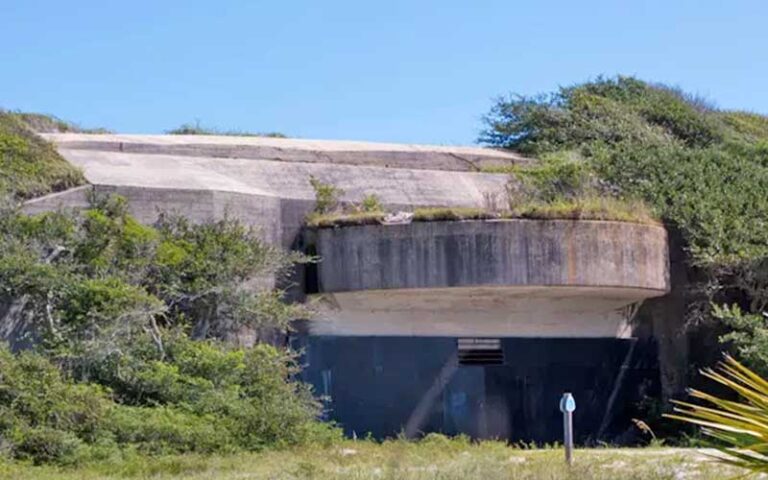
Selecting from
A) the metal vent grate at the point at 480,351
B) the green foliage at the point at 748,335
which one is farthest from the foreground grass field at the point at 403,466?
the metal vent grate at the point at 480,351

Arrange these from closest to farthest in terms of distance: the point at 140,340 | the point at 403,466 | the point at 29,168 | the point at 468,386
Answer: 1. the point at 403,466
2. the point at 140,340
3. the point at 29,168
4. the point at 468,386

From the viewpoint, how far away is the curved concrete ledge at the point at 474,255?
1612cm

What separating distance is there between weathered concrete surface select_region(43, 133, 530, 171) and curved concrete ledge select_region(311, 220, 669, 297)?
3.21 metres

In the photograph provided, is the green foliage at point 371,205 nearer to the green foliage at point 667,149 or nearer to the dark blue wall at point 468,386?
the dark blue wall at point 468,386

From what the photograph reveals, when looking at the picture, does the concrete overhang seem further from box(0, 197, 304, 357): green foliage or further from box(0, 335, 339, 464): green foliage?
box(0, 335, 339, 464): green foliage

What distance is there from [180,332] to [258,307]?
114cm

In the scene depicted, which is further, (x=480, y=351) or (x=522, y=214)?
(x=480, y=351)

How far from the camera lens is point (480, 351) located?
56.6 ft

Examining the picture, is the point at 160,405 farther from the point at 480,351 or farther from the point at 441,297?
the point at 480,351

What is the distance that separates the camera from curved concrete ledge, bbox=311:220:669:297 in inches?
635

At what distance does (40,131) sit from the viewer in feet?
65.2

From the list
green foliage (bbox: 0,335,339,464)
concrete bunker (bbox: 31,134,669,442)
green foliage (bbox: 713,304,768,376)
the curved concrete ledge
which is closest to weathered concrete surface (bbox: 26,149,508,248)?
concrete bunker (bbox: 31,134,669,442)

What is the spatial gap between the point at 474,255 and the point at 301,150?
14.6 ft

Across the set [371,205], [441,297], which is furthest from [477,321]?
[371,205]
